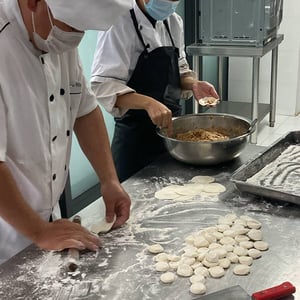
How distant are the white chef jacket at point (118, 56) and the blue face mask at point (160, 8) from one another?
0.13 feet

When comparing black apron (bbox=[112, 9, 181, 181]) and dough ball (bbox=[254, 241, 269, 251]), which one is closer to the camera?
dough ball (bbox=[254, 241, 269, 251])

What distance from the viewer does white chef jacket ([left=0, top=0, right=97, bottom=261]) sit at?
1166 mm

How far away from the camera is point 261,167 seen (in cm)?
165

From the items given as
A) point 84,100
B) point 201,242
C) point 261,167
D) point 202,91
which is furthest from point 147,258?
point 202,91

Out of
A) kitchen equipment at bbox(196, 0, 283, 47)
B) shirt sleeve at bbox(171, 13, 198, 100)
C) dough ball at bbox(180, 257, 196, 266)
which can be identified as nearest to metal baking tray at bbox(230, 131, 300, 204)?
dough ball at bbox(180, 257, 196, 266)

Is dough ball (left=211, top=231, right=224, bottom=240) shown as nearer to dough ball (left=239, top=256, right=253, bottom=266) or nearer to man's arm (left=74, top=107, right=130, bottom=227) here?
dough ball (left=239, top=256, right=253, bottom=266)

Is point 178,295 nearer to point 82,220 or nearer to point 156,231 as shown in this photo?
point 156,231

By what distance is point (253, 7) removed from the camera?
3250 mm

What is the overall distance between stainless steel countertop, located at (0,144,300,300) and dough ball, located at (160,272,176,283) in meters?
0.01

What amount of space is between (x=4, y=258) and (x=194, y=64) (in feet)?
8.29

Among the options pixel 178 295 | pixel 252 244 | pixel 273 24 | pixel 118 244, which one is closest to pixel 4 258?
pixel 118 244

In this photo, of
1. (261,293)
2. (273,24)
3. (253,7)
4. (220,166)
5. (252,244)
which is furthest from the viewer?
(273,24)

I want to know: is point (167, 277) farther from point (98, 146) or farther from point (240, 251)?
point (98, 146)

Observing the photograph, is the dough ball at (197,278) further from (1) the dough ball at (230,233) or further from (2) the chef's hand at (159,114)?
(2) the chef's hand at (159,114)
